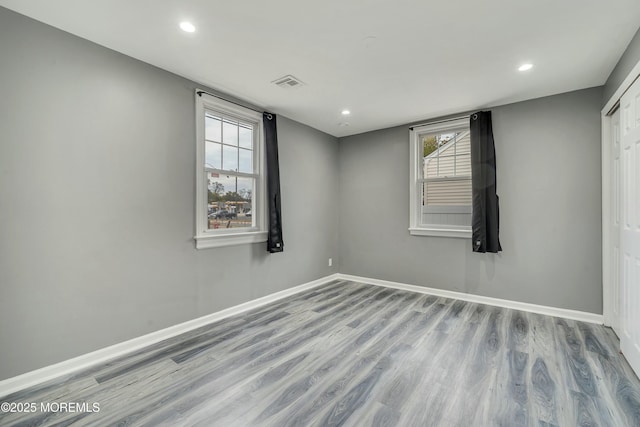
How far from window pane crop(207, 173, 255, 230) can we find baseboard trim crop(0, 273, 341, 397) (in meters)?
1.02

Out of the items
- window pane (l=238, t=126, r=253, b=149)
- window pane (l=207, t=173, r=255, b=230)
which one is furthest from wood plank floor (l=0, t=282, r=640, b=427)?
window pane (l=238, t=126, r=253, b=149)

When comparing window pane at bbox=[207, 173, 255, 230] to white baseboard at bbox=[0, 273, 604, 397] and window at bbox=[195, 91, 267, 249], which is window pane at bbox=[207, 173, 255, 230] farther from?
white baseboard at bbox=[0, 273, 604, 397]

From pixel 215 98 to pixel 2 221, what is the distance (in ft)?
6.89

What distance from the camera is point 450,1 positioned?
185 cm

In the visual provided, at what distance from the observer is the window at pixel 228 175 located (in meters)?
3.04

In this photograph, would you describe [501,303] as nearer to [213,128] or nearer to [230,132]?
[230,132]

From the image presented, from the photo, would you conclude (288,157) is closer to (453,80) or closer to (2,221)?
(453,80)

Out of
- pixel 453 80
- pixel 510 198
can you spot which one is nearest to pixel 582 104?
pixel 510 198

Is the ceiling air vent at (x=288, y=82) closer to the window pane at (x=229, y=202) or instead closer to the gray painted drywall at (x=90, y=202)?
the gray painted drywall at (x=90, y=202)

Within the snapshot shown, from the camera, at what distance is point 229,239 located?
10.8ft

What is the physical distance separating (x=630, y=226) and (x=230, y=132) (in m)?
3.95

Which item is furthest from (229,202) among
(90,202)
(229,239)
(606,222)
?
→ (606,222)

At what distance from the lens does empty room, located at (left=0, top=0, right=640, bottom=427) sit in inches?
74.6

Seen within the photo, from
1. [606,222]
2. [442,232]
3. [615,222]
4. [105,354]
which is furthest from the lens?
[442,232]
